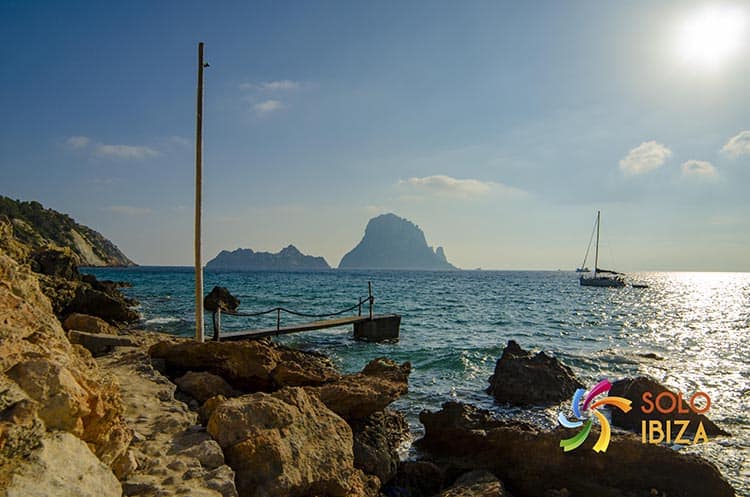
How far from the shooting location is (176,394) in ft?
20.5

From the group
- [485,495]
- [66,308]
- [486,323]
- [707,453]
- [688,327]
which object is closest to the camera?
[485,495]

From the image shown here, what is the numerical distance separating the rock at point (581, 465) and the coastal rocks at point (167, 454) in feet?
12.6

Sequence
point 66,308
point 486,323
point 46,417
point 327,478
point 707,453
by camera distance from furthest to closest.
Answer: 1. point 486,323
2. point 66,308
3. point 707,453
4. point 327,478
5. point 46,417

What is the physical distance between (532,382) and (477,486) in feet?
17.1

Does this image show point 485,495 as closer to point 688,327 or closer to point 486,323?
point 486,323

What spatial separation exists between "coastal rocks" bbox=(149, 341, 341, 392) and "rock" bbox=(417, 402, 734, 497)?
2607 millimetres

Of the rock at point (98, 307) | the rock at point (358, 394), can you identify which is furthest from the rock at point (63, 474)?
the rock at point (98, 307)

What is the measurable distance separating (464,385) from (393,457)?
19.0 feet

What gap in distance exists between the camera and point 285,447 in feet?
13.8

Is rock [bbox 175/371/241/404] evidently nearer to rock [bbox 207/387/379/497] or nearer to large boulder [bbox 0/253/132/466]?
rock [bbox 207/387/379/497]

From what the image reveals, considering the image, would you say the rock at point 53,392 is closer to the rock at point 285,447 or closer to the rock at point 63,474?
the rock at point 63,474

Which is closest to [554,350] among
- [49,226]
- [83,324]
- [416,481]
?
[416,481]

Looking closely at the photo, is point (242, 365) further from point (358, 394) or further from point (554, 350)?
point (554, 350)

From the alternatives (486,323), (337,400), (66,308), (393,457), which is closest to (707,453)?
(393,457)
